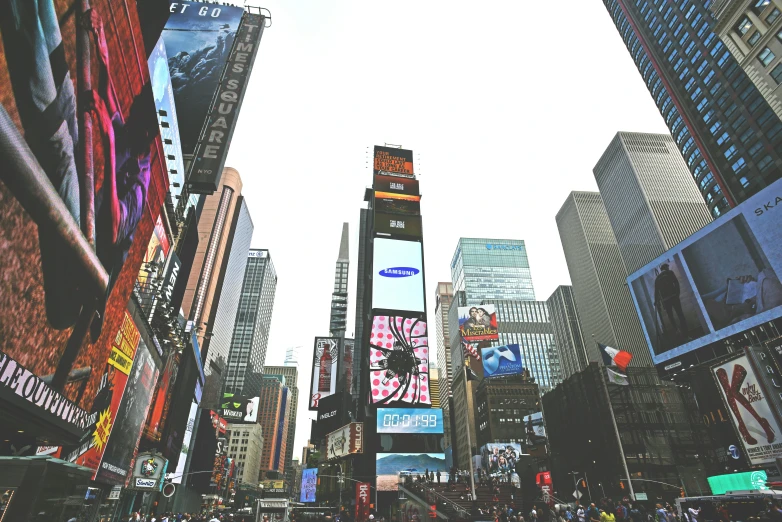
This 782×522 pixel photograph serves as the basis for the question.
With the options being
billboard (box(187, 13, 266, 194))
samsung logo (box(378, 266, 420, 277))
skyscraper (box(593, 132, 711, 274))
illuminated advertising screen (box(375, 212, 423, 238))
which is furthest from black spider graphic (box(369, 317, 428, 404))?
skyscraper (box(593, 132, 711, 274))

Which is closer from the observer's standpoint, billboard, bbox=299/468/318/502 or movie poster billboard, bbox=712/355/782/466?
movie poster billboard, bbox=712/355/782/466

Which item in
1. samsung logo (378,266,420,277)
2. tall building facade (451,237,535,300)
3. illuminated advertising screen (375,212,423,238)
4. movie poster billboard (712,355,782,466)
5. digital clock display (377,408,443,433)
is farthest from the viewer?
tall building facade (451,237,535,300)

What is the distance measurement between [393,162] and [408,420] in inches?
1900

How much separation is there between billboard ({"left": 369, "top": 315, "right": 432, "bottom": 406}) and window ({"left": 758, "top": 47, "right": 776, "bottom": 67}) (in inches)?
2140

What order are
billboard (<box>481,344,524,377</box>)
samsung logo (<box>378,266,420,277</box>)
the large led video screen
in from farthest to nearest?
billboard (<box>481,344,524,377</box>) → samsung logo (<box>378,266,420,277</box>) → the large led video screen

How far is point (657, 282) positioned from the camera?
4341cm

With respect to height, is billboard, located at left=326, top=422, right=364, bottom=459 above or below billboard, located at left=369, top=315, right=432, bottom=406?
below

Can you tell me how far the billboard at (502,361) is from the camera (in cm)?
9331

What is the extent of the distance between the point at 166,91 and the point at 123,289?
14276mm

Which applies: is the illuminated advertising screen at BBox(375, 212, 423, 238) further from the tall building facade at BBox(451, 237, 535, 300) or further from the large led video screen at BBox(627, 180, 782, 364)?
the tall building facade at BBox(451, 237, 535, 300)

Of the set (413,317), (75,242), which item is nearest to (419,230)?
(413,317)

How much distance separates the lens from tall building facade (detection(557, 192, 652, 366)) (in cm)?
14450

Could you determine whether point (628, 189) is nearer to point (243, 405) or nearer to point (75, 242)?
point (243, 405)

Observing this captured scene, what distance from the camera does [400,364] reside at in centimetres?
5966
